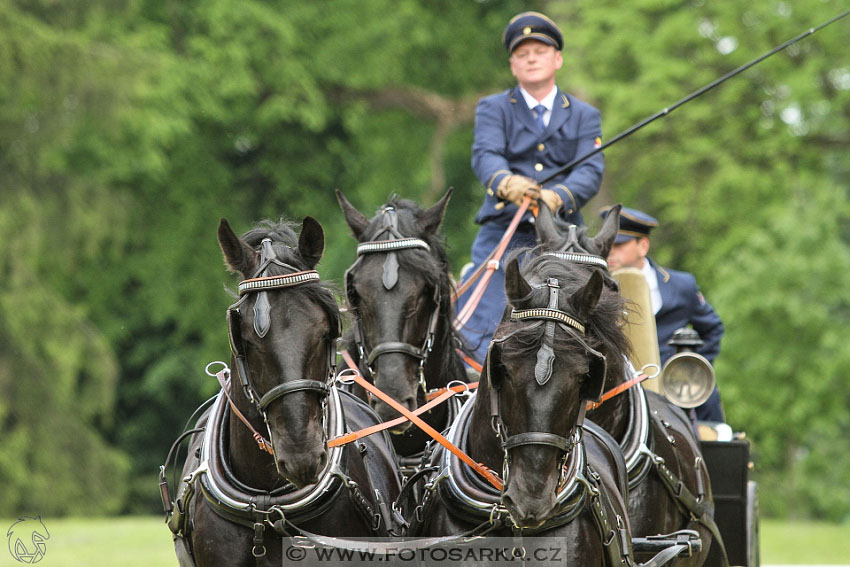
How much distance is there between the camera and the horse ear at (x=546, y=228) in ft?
16.5

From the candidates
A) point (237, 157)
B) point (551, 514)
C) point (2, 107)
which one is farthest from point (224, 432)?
point (237, 157)

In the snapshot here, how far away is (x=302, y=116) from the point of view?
20.4 m

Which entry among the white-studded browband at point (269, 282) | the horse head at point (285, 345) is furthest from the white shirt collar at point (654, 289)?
the white-studded browband at point (269, 282)

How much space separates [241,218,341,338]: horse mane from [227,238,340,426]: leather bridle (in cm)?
2

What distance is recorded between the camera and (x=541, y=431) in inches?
143

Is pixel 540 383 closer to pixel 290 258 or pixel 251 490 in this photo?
pixel 290 258

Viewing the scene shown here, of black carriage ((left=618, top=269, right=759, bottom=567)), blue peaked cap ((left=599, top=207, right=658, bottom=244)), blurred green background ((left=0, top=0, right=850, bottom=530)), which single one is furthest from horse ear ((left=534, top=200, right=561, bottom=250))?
blurred green background ((left=0, top=0, right=850, bottom=530))

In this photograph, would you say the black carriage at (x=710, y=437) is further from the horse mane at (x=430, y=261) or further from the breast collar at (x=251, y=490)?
the breast collar at (x=251, y=490)

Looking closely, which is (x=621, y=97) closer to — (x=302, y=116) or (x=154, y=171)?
(x=302, y=116)

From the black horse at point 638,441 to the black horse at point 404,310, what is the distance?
1.65ft

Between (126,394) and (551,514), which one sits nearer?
(551,514)

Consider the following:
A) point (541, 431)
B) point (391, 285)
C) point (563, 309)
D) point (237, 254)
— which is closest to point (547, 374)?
point (541, 431)

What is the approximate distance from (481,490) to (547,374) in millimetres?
587

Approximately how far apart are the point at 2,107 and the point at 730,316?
12689mm
